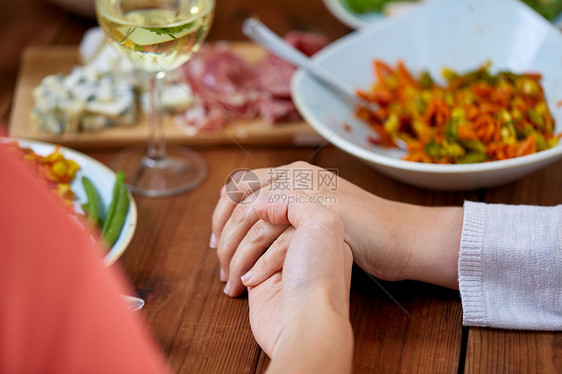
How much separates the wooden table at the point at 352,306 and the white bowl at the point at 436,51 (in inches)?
4.2

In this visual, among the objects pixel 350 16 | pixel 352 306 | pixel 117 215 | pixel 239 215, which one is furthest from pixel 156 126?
pixel 350 16

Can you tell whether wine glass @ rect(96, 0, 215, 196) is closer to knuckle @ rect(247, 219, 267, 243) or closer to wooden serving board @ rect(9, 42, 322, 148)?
wooden serving board @ rect(9, 42, 322, 148)

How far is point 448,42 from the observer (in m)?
1.41

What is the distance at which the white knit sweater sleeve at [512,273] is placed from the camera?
87 centimetres

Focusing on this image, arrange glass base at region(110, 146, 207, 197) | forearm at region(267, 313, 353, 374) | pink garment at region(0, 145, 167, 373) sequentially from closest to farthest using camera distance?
pink garment at region(0, 145, 167, 373), forearm at region(267, 313, 353, 374), glass base at region(110, 146, 207, 197)

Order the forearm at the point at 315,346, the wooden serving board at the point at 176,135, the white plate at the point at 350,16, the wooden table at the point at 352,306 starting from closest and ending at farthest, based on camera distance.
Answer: the forearm at the point at 315,346 < the wooden table at the point at 352,306 < the wooden serving board at the point at 176,135 < the white plate at the point at 350,16

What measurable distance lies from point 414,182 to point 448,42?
1.42 ft

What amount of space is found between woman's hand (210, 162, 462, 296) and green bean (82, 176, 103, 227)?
7.4 inches

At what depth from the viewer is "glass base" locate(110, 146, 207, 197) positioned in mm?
1201

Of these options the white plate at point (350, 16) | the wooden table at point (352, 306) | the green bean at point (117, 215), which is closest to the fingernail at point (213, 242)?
the wooden table at point (352, 306)

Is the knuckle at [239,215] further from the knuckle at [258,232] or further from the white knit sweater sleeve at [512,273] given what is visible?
the white knit sweater sleeve at [512,273]

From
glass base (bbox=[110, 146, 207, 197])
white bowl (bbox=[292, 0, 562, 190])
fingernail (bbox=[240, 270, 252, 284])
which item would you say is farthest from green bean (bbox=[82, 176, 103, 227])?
white bowl (bbox=[292, 0, 562, 190])

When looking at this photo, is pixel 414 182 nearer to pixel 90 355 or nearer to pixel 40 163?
pixel 40 163

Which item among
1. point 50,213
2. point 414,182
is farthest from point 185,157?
point 50,213
